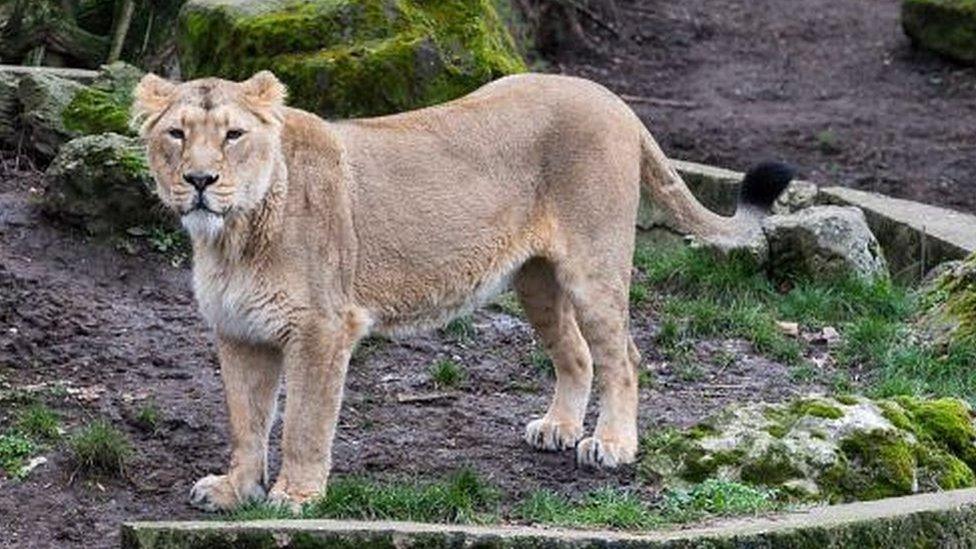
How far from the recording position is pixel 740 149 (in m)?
15.4

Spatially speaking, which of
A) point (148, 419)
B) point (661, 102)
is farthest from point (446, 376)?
point (661, 102)

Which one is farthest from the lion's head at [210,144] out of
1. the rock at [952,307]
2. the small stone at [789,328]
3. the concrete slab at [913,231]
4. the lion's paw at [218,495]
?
the concrete slab at [913,231]

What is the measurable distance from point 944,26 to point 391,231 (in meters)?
12.0

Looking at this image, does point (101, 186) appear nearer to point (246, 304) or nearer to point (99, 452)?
point (99, 452)

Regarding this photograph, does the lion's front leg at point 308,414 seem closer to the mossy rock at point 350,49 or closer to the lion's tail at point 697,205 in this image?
the lion's tail at point 697,205

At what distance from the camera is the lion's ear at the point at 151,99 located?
7156 millimetres

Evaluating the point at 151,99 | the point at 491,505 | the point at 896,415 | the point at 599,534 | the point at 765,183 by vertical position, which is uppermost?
the point at 151,99

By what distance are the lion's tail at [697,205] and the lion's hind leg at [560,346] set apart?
61cm

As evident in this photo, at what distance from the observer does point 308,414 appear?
726cm

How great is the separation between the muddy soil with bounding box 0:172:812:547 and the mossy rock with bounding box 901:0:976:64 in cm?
893

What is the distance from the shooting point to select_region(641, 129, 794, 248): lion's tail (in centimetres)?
842

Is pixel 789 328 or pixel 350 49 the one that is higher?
pixel 350 49

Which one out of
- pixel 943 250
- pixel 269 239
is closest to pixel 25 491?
pixel 269 239

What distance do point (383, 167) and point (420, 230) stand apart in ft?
0.86
